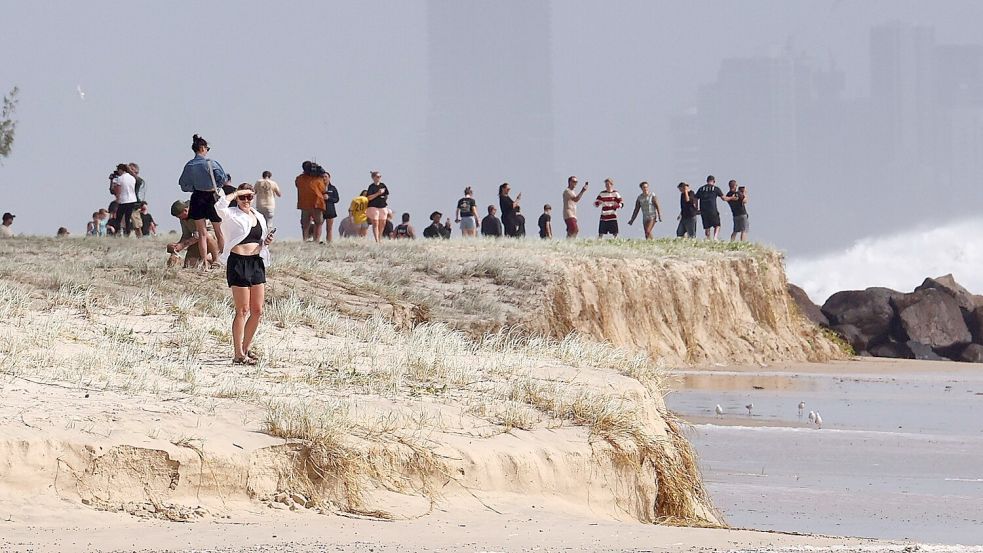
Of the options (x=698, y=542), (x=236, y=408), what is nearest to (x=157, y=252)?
(x=236, y=408)

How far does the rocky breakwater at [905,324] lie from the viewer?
39.8m

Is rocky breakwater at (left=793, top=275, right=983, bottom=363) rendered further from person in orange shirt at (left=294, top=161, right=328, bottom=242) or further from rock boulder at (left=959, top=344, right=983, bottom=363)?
person in orange shirt at (left=294, top=161, right=328, bottom=242)

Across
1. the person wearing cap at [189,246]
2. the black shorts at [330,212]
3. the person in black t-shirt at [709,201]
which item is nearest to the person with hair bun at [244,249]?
the person wearing cap at [189,246]

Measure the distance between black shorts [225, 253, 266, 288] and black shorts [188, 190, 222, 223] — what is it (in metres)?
5.34

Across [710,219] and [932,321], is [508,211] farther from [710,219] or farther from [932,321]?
[932,321]

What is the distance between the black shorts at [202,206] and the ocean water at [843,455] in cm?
632

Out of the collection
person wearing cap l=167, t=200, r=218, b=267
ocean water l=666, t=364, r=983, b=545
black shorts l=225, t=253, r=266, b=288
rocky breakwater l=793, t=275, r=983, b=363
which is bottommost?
ocean water l=666, t=364, r=983, b=545

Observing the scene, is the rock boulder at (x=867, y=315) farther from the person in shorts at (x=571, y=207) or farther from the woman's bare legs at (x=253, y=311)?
the woman's bare legs at (x=253, y=311)

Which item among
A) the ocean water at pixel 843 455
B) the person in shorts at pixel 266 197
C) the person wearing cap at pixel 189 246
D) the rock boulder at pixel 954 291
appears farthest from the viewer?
the rock boulder at pixel 954 291

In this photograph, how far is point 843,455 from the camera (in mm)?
17453

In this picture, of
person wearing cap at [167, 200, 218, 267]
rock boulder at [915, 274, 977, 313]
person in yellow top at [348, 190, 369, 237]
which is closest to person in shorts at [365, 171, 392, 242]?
person in yellow top at [348, 190, 369, 237]

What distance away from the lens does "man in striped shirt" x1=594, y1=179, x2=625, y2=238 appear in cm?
3294

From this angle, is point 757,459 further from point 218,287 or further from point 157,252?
point 157,252

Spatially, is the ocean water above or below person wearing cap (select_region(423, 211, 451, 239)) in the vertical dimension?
below
